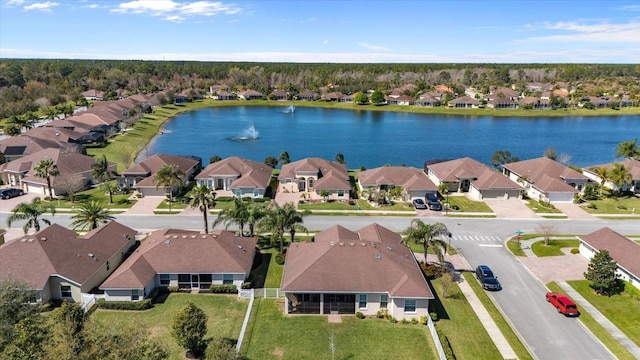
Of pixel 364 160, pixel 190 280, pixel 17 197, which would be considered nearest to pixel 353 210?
pixel 190 280

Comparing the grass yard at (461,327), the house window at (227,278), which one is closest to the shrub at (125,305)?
the house window at (227,278)

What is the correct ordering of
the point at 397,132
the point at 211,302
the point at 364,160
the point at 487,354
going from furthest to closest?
the point at 397,132, the point at 364,160, the point at 211,302, the point at 487,354

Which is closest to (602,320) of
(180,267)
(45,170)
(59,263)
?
(180,267)

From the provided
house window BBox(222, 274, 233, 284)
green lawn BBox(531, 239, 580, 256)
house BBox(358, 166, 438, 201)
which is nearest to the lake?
house BBox(358, 166, 438, 201)

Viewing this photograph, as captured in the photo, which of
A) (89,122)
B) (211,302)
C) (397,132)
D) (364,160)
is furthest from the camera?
(397,132)

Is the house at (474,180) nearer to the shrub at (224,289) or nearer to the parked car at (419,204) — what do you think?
the parked car at (419,204)

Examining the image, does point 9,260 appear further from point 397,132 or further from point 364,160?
point 397,132

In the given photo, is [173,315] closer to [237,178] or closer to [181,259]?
[181,259]

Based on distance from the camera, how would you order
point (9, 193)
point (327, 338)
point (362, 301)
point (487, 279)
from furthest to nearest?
point (9, 193), point (487, 279), point (362, 301), point (327, 338)

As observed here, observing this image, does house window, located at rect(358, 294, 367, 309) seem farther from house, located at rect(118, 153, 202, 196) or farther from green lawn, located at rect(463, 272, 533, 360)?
house, located at rect(118, 153, 202, 196)
